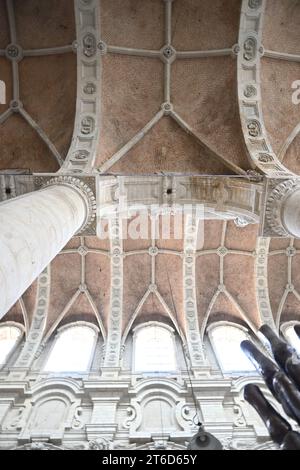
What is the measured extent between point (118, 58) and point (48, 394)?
9354mm

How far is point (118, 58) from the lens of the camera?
9805mm

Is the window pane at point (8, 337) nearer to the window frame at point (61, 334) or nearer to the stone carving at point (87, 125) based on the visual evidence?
the window frame at point (61, 334)

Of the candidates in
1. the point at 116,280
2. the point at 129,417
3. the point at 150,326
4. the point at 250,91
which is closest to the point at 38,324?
Answer: the point at 116,280

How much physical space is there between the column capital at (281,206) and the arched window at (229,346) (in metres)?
4.65

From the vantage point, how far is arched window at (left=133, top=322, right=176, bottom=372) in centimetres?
1025

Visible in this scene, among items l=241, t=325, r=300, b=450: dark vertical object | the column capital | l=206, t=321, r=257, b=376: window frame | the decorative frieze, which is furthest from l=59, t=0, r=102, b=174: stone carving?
l=206, t=321, r=257, b=376: window frame

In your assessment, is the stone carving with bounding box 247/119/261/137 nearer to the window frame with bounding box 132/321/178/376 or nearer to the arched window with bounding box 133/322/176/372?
the window frame with bounding box 132/321/178/376

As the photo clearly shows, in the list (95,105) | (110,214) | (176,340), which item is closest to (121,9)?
(95,105)

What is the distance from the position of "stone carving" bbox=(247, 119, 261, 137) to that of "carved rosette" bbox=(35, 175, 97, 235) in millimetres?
4577

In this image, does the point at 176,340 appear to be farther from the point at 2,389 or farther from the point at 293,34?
the point at 293,34

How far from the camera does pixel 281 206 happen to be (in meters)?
7.16

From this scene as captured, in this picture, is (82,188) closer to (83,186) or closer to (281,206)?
(83,186)

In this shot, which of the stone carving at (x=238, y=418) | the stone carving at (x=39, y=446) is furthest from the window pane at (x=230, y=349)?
the stone carving at (x=39, y=446)

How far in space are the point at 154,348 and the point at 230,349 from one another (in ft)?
8.26
